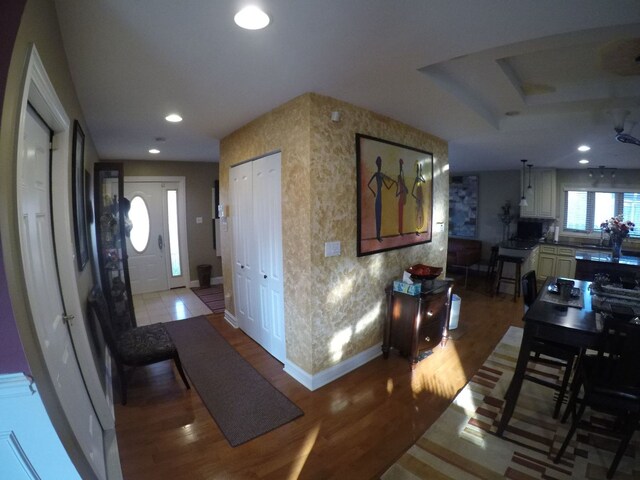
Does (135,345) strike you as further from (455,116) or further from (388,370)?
(455,116)

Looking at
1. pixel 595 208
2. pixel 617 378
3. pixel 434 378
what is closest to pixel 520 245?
pixel 595 208

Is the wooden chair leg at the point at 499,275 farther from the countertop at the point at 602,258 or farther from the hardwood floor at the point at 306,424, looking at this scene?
the hardwood floor at the point at 306,424

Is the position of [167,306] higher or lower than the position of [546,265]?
lower

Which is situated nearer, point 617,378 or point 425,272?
point 617,378

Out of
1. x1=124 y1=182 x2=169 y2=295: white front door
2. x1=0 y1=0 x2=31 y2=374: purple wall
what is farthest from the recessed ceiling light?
x1=124 y1=182 x2=169 y2=295: white front door

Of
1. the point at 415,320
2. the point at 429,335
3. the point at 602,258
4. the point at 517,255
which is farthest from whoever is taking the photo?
the point at 517,255

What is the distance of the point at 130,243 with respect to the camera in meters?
5.31

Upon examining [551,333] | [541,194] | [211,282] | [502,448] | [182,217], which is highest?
[541,194]

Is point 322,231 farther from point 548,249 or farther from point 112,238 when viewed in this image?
point 548,249

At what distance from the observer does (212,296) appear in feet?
17.0

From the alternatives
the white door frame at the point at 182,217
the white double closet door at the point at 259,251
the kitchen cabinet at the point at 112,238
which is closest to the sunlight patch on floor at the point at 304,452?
the white double closet door at the point at 259,251

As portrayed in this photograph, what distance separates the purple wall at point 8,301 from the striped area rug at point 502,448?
6.02 feet

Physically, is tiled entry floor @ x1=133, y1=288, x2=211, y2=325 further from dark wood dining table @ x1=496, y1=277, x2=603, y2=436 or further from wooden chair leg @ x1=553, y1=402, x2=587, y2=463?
wooden chair leg @ x1=553, y1=402, x2=587, y2=463

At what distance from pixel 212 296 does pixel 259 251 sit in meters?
2.59
